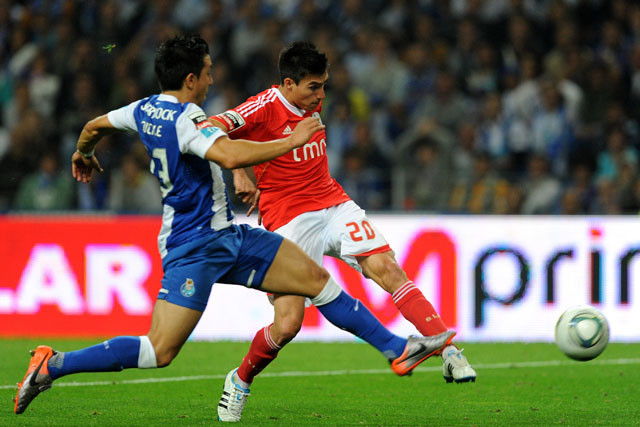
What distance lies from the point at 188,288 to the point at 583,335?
2.68 metres

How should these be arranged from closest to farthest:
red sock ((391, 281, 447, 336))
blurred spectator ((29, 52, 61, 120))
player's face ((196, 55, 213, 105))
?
1. player's face ((196, 55, 213, 105))
2. red sock ((391, 281, 447, 336))
3. blurred spectator ((29, 52, 61, 120))

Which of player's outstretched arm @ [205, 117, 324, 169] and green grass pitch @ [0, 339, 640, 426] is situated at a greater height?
player's outstretched arm @ [205, 117, 324, 169]

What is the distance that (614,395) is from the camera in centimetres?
718

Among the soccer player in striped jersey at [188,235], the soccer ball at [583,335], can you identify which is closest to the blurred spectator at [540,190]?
the soccer ball at [583,335]

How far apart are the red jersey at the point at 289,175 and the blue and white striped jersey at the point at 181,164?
1.08 m

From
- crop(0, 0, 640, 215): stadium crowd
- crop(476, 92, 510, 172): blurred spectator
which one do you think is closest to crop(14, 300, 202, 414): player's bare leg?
crop(0, 0, 640, 215): stadium crowd

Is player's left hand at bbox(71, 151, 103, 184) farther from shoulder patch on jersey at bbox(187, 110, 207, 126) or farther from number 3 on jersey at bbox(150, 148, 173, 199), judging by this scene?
shoulder patch on jersey at bbox(187, 110, 207, 126)

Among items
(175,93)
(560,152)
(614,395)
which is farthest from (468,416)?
(560,152)

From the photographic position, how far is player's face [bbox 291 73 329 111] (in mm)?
6445

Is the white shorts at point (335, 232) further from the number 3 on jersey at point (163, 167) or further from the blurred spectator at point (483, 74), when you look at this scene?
the blurred spectator at point (483, 74)

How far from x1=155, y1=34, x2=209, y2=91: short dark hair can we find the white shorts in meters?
1.53

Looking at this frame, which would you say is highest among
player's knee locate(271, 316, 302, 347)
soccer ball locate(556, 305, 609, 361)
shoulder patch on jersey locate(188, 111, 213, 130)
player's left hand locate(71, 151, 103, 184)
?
shoulder patch on jersey locate(188, 111, 213, 130)

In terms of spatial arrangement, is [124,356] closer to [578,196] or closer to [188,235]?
[188,235]

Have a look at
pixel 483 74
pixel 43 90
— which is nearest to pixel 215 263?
pixel 483 74
